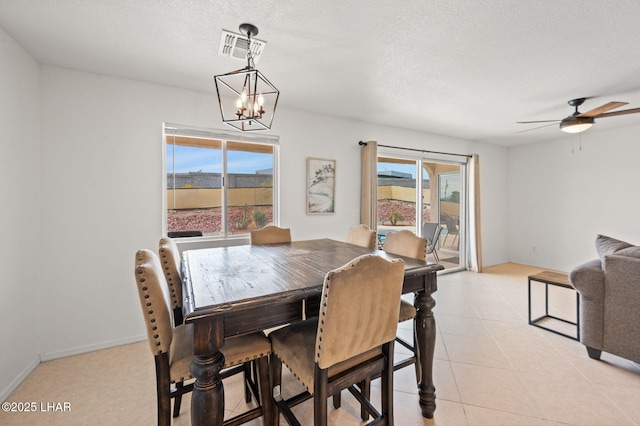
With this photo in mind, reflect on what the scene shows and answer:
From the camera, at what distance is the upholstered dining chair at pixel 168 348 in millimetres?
1199

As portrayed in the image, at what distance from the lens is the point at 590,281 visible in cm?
228

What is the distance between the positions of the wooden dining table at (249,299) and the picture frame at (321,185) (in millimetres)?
1579

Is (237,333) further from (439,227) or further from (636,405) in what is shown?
(439,227)

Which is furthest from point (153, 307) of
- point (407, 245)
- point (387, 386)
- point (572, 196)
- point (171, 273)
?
point (572, 196)

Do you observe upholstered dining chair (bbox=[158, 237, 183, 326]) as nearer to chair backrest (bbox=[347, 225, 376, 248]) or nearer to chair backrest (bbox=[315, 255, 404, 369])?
chair backrest (bbox=[315, 255, 404, 369])

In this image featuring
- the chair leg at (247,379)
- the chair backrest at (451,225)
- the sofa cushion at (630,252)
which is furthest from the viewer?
the chair backrest at (451,225)

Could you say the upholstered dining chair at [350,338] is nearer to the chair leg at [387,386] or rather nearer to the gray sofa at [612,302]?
the chair leg at [387,386]

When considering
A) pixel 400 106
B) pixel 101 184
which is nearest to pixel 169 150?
pixel 101 184

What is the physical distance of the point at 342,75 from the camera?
101 inches

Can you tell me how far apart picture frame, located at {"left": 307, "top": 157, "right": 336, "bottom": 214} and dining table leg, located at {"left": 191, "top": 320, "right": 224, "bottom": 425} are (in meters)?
2.60

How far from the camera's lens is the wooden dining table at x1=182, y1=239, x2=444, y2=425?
1.11 m

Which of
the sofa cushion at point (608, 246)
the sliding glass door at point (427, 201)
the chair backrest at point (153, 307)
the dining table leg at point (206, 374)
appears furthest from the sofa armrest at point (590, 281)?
the chair backrest at point (153, 307)

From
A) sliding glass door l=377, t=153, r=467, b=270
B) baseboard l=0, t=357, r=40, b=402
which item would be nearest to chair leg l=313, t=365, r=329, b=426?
baseboard l=0, t=357, r=40, b=402

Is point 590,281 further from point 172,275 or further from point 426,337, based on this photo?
point 172,275
